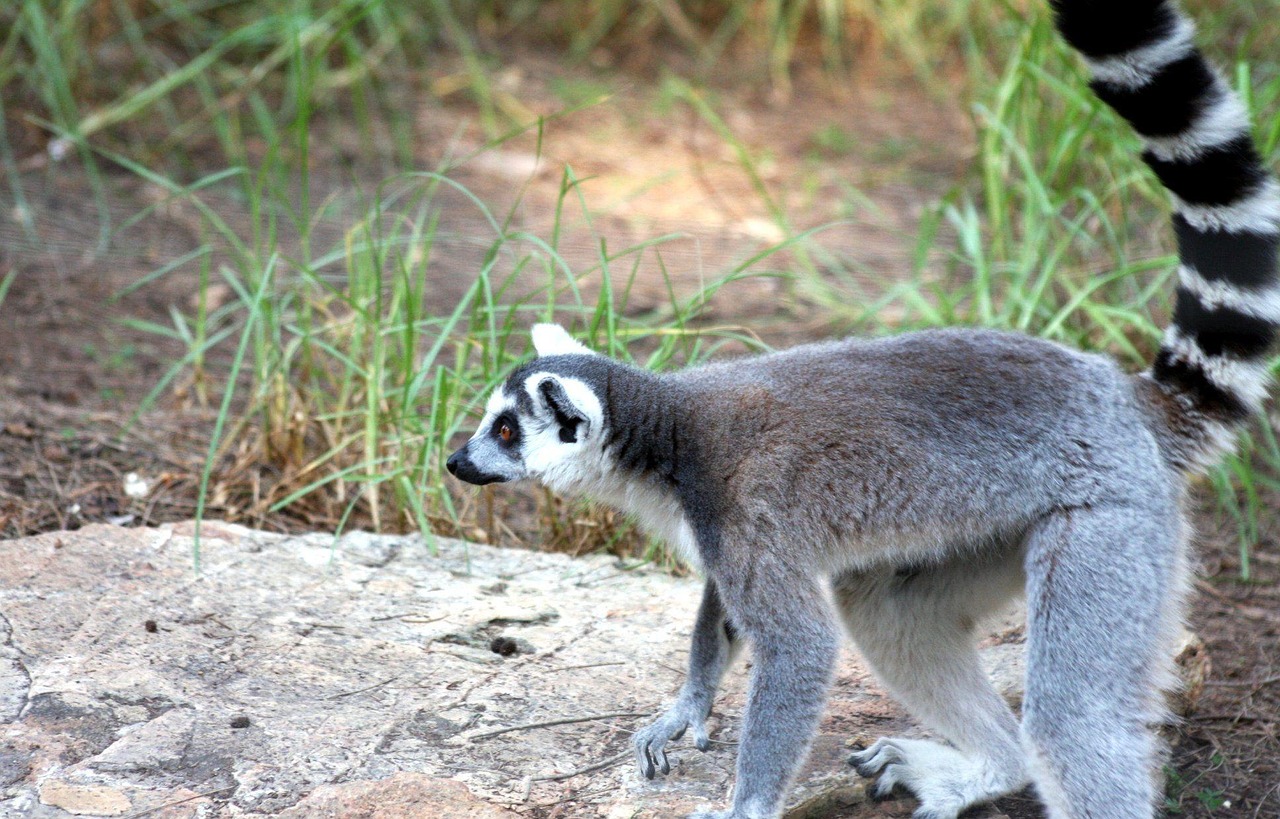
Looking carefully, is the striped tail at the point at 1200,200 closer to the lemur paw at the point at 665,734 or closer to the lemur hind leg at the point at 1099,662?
the lemur hind leg at the point at 1099,662

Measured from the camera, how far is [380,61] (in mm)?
9344

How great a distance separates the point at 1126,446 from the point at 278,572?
261 cm

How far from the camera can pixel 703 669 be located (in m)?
3.46

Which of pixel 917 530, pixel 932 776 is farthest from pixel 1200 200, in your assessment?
pixel 932 776

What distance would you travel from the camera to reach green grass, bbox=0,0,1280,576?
15.7ft

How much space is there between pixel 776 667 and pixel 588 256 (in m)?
4.39

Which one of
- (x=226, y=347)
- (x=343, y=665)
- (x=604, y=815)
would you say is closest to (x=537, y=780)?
(x=604, y=815)

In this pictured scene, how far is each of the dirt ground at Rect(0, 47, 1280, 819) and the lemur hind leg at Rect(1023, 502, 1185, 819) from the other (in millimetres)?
581

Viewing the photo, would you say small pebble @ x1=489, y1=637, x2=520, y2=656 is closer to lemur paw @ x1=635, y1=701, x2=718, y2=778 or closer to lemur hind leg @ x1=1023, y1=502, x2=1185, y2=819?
lemur paw @ x1=635, y1=701, x2=718, y2=778

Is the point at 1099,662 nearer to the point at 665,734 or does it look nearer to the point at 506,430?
the point at 665,734

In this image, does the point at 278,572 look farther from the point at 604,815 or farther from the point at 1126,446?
the point at 1126,446

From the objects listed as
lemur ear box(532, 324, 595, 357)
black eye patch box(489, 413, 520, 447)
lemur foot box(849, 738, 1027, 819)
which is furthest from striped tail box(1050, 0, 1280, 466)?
black eye patch box(489, 413, 520, 447)

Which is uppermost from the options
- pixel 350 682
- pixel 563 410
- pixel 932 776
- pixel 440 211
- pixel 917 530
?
pixel 563 410

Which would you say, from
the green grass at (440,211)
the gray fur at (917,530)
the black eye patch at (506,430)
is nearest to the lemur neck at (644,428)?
the gray fur at (917,530)
